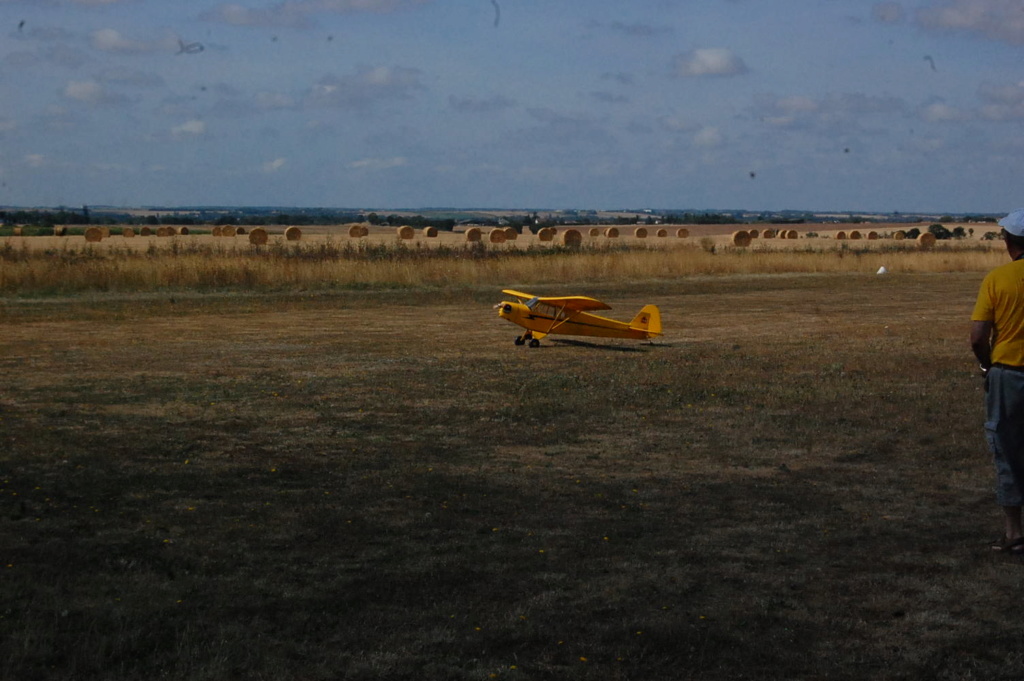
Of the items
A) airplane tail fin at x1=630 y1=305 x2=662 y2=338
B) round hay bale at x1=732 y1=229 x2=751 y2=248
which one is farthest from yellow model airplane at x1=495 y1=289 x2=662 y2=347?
round hay bale at x1=732 y1=229 x2=751 y2=248

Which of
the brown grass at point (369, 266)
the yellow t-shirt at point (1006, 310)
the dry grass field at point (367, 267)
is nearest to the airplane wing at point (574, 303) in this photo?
the yellow t-shirt at point (1006, 310)

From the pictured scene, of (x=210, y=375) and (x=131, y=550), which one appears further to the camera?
(x=210, y=375)

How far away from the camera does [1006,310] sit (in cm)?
636

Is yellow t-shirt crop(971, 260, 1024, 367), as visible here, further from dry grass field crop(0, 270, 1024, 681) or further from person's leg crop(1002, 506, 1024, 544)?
dry grass field crop(0, 270, 1024, 681)

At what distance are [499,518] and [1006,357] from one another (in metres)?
3.38

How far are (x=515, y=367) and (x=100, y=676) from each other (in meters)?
10.6

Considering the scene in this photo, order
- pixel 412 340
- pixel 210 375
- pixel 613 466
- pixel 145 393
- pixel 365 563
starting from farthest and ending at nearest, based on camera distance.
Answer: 1. pixel 412 340
2. pixel 210 375
3. pixel 145 393
4. pixel 613 466
5. pixel 365 563

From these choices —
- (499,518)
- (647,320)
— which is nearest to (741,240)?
(647,320)

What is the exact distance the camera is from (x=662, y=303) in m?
26.9

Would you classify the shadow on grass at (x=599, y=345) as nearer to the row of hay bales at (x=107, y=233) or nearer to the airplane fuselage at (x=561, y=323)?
the airplane fuselage at (x=561, y=323)

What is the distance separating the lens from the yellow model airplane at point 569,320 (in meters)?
17.5

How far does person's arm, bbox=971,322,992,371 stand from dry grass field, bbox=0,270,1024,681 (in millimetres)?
1223

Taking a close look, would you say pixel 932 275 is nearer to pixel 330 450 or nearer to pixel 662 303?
pixel 662 303

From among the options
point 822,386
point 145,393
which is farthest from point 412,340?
point 822,386
